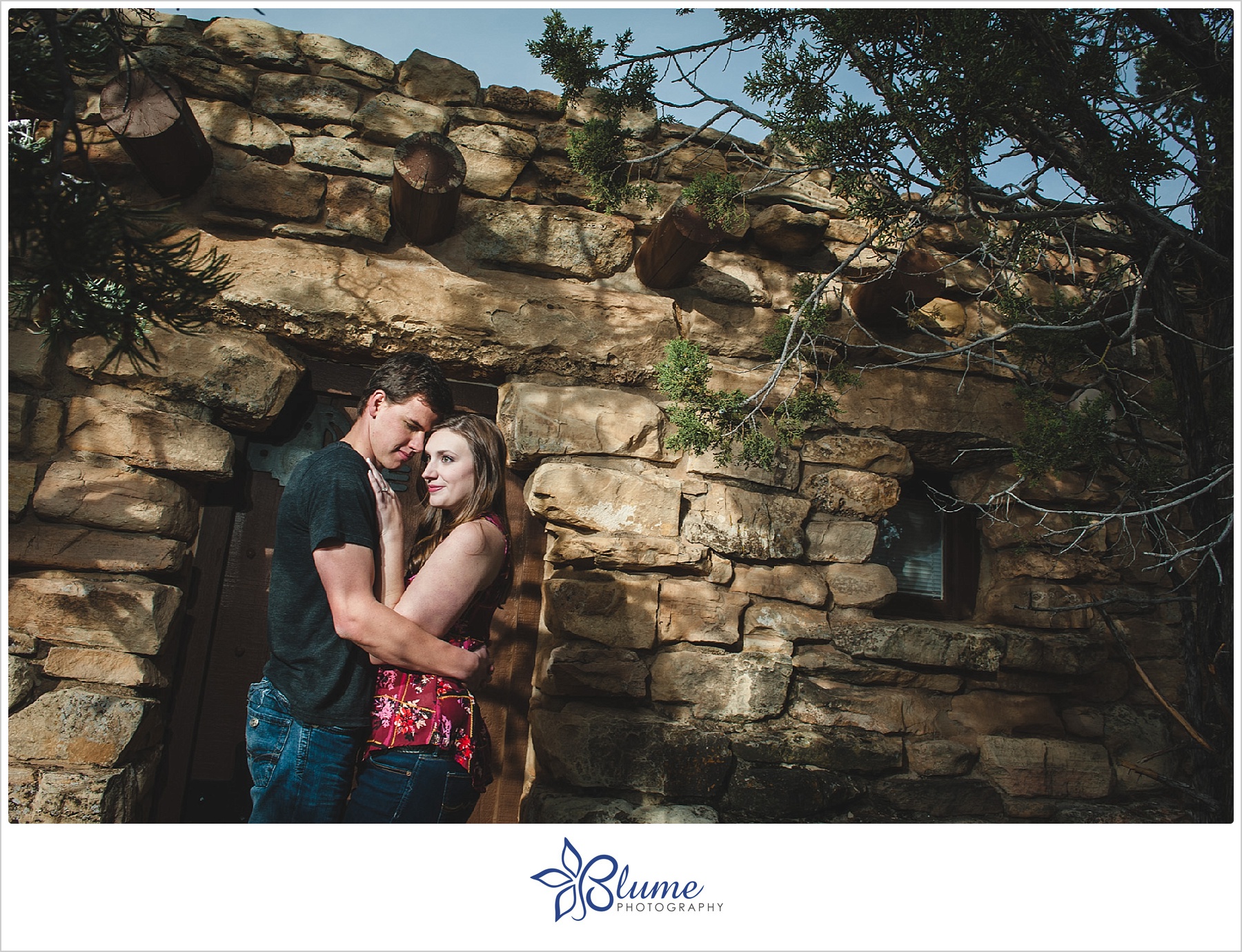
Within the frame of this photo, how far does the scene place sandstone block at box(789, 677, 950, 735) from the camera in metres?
1.95

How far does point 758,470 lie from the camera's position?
2.07m

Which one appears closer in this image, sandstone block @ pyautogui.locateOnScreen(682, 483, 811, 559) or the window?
sandstone block @ pyautogui.locateOnScreen(682, 483, 811, 559)

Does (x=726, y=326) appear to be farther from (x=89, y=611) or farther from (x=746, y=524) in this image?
(x=89, y=611)

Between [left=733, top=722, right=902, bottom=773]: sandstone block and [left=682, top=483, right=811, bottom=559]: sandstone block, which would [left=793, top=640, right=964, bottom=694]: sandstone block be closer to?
[left=733, top=722, right=902, bottom=773]: sandstone block

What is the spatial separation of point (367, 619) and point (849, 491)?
1.34 m

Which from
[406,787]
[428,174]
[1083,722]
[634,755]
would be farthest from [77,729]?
[1083,722]

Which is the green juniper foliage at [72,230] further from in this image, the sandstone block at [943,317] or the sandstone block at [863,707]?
the sandstone block at [943,317]

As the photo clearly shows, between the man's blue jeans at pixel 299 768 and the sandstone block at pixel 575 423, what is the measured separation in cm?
81

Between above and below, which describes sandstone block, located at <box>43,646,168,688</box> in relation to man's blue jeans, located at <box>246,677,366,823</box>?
above

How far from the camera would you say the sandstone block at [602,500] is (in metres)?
1.93

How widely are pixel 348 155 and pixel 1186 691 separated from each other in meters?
2.67

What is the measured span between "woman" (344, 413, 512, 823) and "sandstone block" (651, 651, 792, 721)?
1.63 feet

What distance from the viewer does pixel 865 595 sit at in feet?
6.75

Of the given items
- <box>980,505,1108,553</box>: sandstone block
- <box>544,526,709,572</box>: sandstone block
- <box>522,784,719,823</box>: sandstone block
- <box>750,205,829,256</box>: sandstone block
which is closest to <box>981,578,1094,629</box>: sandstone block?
<box>980,505,1108,553</box>: sandstone block
